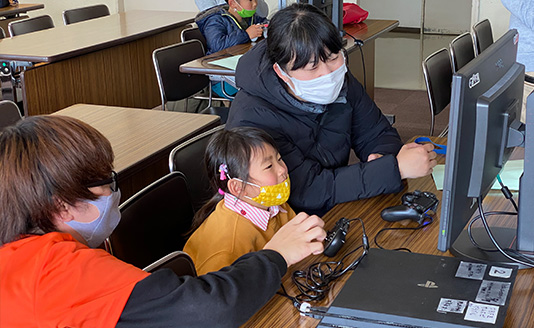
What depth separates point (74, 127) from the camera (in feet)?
3.64

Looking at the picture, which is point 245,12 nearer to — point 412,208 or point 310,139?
point 310,139

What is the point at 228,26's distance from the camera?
13.1 feet

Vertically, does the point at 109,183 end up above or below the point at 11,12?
above

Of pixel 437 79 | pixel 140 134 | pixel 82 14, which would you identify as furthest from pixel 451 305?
pixel 82 14

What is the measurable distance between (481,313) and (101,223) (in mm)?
684

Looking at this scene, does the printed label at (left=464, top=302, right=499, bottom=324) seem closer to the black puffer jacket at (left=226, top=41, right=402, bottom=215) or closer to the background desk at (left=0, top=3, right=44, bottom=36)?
the black puffer jacket at (left=226, top=41, right=402, bottom=215)

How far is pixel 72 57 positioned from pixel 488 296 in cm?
312

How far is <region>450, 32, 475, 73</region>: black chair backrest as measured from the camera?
3.11 meters

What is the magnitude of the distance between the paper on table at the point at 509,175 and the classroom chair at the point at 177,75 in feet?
5.25

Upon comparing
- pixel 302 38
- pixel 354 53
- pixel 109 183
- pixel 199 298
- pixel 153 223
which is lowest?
pixel 354 53

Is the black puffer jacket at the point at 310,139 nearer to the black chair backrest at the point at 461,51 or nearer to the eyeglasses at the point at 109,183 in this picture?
the eyeglasses at the point at 109,183

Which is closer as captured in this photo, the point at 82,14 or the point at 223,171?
the point at 223,171

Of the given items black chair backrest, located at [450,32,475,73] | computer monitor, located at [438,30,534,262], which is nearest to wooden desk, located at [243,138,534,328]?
computer monitor, located at [438,30,534,262]

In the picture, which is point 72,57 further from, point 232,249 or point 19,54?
point 232,249
